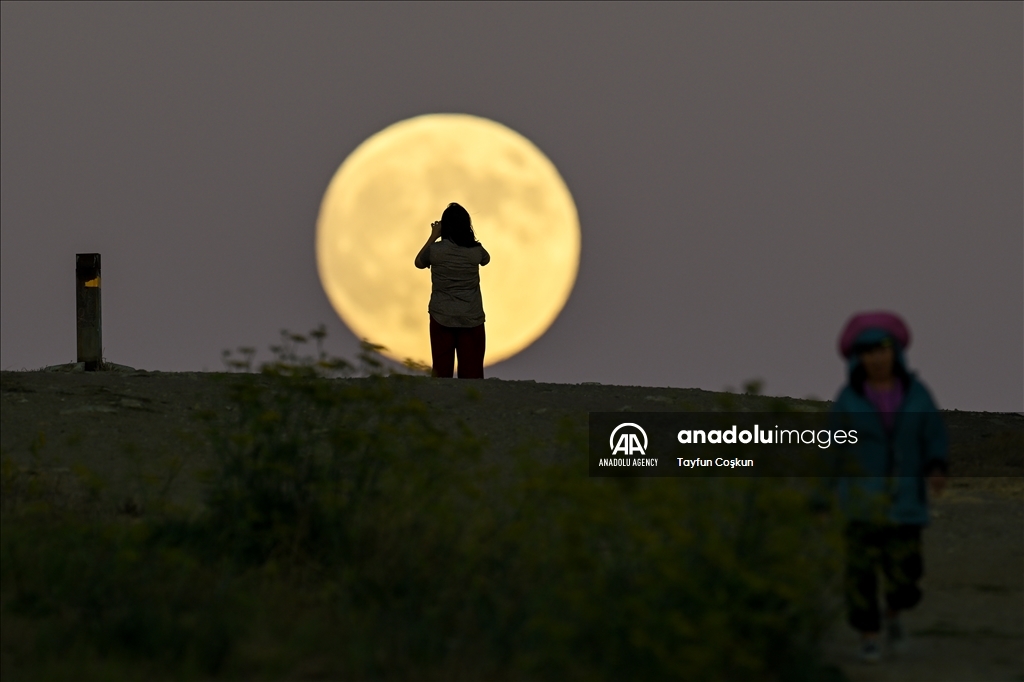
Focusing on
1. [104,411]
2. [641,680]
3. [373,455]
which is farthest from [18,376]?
[641,680]

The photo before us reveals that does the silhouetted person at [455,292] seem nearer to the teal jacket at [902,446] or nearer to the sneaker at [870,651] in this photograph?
the teal jacket at [902,446]

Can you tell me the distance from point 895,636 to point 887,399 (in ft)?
4.06

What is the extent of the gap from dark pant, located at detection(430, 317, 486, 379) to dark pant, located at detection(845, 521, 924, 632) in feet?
27.2

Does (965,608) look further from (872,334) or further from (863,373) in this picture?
(872,334)

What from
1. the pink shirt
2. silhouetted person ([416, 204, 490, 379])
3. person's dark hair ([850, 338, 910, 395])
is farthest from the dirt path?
silhouetted person ([416, 204, 490, 379])

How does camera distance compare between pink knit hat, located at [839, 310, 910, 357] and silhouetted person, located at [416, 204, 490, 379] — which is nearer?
pink knit hat, located at [839, 310, 910, 357]

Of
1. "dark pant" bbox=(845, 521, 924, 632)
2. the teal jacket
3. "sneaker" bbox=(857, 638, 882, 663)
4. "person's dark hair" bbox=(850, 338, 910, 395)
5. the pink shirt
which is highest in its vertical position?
"person's dark hair" bbox=(850, 338, 910, 395)

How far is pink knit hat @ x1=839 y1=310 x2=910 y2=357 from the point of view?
684 centimetres

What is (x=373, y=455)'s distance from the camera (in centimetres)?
723

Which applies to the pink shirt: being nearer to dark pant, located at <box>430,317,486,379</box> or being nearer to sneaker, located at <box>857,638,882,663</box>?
sneaker, located at <box>857,638,882,663</box>

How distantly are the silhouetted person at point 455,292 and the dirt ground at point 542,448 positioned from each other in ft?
3.14

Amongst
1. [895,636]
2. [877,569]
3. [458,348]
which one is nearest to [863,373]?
[877,569]

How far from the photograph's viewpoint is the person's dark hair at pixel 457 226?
14.4 meters

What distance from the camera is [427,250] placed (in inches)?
567
